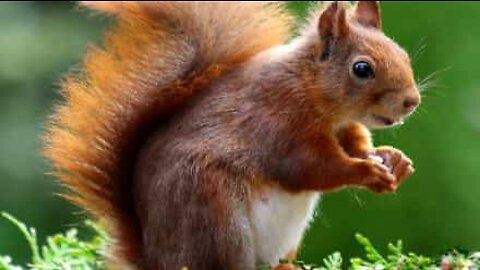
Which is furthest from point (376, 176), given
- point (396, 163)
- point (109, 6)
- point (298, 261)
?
point (109, 6)

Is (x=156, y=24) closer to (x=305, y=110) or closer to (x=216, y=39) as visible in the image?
(x=216, y=39)

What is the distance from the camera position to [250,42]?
2010 mm

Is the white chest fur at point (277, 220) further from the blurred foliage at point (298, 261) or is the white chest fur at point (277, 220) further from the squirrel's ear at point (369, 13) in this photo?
the squirrel's ear at point (369, 13)

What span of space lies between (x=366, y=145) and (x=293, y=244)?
18 centimetres

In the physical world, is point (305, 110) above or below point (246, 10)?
below

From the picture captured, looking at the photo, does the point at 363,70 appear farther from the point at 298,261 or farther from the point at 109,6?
the point at 109,6

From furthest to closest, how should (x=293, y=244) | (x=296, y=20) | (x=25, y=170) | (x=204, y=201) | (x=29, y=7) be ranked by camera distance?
(x=29, y=7) < (x=25, y=170) < (x=296, y=20) < (x=293, y=244) < (x=204, y=201)

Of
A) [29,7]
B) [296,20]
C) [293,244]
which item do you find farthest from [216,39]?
[29,7]

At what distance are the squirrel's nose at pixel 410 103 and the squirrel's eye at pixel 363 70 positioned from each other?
0.22 ft

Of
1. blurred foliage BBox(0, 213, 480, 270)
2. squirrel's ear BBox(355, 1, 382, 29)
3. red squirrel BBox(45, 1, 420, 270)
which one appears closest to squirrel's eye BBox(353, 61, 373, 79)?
red squirrel BBox(45, 1, 420, 270)

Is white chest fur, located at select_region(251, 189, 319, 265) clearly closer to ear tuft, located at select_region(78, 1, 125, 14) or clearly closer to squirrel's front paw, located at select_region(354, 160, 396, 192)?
squirrel's front paw, located at select_region(354, 160, 396, 192)

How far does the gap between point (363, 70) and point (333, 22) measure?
91 mm

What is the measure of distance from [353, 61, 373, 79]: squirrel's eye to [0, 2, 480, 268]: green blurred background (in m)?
0.83

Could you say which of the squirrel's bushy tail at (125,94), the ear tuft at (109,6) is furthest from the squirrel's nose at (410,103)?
the ear tuft at (109,6)
